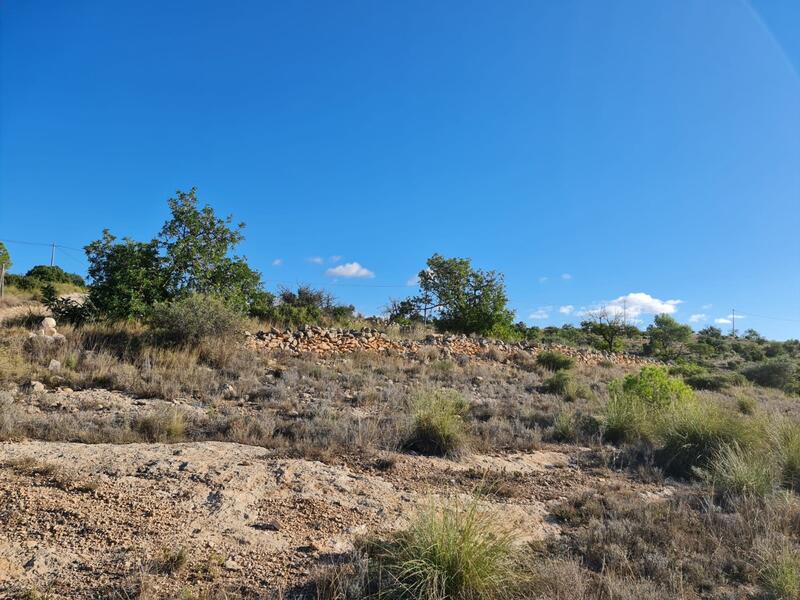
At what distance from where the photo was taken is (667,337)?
40.3 metres

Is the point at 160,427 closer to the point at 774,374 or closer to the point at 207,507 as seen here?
the point at 207,507

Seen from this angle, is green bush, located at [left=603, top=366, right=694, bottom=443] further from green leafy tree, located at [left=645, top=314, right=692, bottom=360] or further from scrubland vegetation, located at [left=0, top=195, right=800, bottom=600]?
green leafy tree, located at [left=645, top=314, right=692, bottom=360]

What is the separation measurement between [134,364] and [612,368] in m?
18.2

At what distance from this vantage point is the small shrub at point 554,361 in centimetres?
1811

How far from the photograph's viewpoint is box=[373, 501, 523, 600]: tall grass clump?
10.0 ft

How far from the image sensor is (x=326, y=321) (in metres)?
19.9

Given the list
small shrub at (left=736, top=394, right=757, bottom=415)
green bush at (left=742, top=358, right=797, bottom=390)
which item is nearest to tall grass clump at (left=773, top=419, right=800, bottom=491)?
small shrub at (left=736, top=394, right=757, bottom=415)

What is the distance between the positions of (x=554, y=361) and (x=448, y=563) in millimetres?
16153

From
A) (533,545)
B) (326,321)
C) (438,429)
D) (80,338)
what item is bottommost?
(533,545)

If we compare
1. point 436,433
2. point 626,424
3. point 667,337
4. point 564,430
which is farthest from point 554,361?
point 667,337

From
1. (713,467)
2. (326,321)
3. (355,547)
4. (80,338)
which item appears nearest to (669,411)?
(713,467)

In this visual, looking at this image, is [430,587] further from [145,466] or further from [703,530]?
[145,466]

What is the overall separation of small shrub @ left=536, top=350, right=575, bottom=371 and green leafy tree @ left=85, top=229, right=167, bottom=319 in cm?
1311

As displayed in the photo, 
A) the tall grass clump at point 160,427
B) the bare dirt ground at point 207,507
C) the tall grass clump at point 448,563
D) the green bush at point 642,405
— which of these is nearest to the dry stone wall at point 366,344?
the tall grass clump at point 160,427
